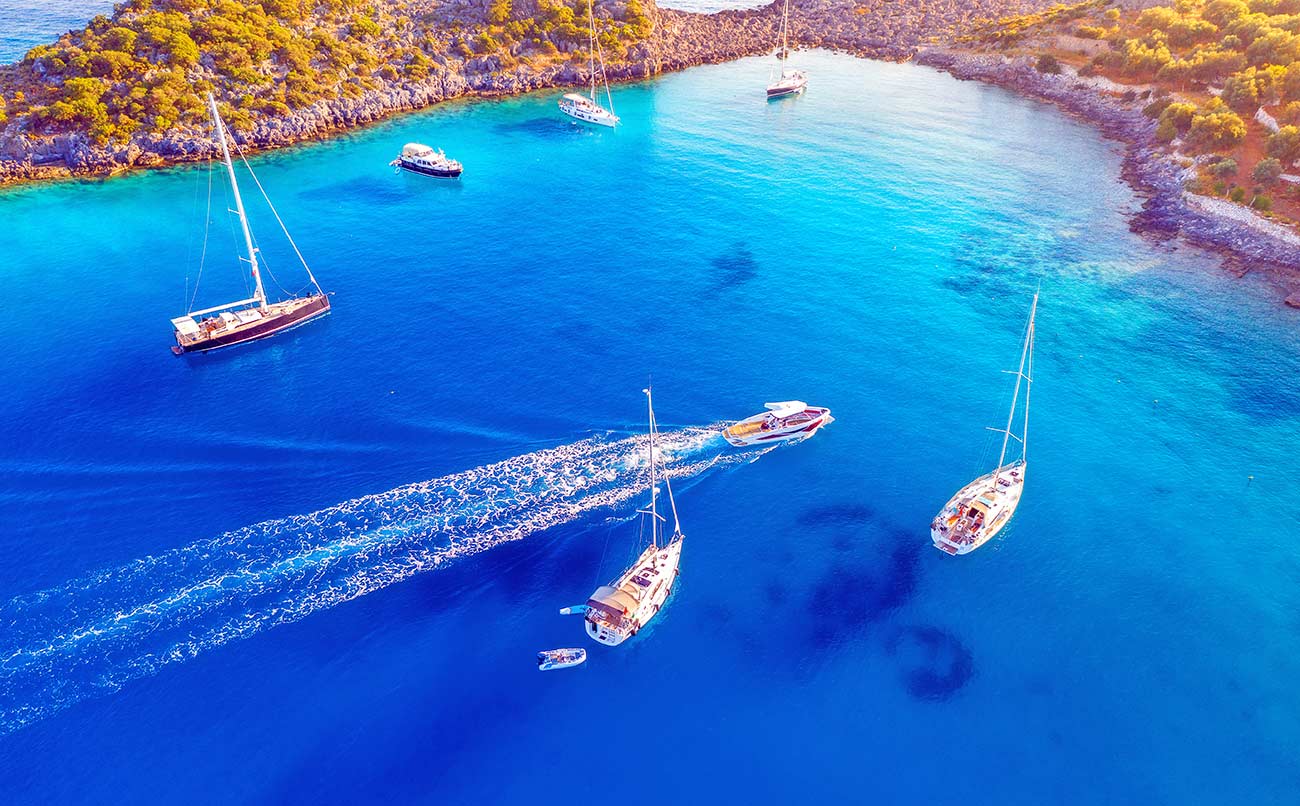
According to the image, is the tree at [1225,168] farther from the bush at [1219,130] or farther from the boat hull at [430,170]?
the boat hull at [430,170]

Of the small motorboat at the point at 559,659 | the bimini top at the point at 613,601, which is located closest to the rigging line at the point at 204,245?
the small motorboat at the point at 559,659

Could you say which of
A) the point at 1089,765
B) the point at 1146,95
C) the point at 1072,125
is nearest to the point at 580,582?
the point at 1089,765

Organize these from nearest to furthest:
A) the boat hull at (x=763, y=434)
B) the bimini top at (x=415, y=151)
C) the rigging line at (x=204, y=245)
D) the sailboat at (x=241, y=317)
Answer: the boat hull at (x=763, y=434) → the sailboat at (x=241, y=317) → the rigging line at (x=204, y=245) → the bimini top at (x=415, y=151)

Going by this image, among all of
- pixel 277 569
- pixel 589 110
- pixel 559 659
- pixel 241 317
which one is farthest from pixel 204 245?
pixel 559 659

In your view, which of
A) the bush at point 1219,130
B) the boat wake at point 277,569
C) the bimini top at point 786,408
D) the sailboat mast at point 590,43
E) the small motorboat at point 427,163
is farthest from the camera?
the sailboat mast at point 590,43

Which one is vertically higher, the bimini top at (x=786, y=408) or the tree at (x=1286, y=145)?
the tree at (x=1286, y=145)

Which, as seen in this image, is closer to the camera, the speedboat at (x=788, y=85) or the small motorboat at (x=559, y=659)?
the small motorboat at (x=559, y=659)
